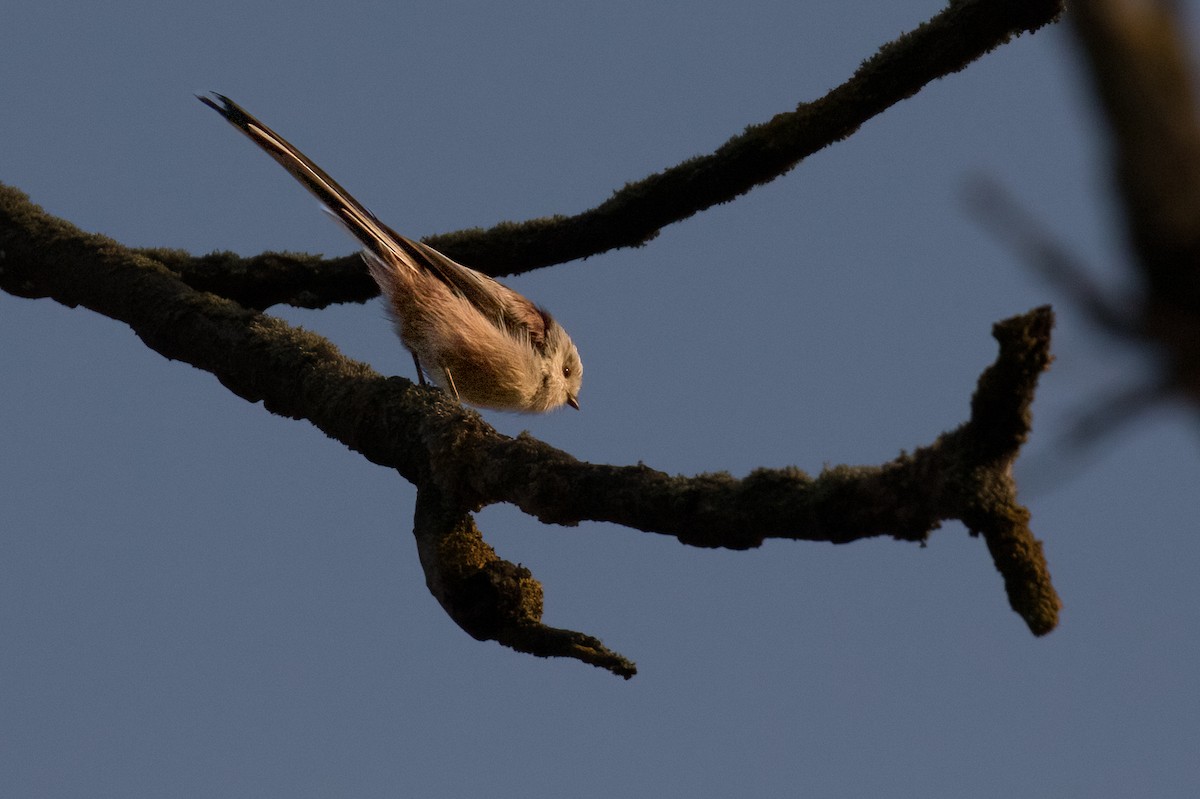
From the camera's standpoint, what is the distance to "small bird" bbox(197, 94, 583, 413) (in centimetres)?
588

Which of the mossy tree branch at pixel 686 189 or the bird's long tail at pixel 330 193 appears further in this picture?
the bird's long tail at pixel 330 193

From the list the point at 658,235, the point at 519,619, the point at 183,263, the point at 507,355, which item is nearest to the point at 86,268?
the point at 183,263

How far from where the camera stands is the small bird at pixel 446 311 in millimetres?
5883

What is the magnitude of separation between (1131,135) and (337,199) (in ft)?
17.6

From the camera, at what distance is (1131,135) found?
3.04 ft

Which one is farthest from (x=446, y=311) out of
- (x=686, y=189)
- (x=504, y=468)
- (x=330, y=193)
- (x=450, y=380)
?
(x=504, y=468)

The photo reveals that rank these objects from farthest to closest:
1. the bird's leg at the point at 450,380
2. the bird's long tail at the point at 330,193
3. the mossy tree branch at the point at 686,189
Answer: the bird's leg at the point at 450,380 → the bird's long tail at the point at 330,193 → the mossy tree branch at the point at 686,189

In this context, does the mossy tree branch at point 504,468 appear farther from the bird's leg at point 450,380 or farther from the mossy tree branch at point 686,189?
the bird's leg at point 450,380

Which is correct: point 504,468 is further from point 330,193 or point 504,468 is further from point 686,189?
point 330,193

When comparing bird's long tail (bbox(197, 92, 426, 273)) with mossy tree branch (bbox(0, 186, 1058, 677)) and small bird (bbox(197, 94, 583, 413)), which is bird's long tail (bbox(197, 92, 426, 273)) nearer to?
small bird (bbox(197, 94, 583, 413))

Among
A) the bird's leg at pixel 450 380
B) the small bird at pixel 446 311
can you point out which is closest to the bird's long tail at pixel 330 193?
the small bird at pixel 446 311

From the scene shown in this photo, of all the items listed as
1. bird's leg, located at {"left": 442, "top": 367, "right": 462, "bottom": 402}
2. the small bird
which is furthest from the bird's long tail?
bird's leg, located at {"left": 442, "top": 367, "right": 462, "bottom": 402}

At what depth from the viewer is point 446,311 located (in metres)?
6.25

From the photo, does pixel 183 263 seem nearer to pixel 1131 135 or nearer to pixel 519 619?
pixel 519 619
